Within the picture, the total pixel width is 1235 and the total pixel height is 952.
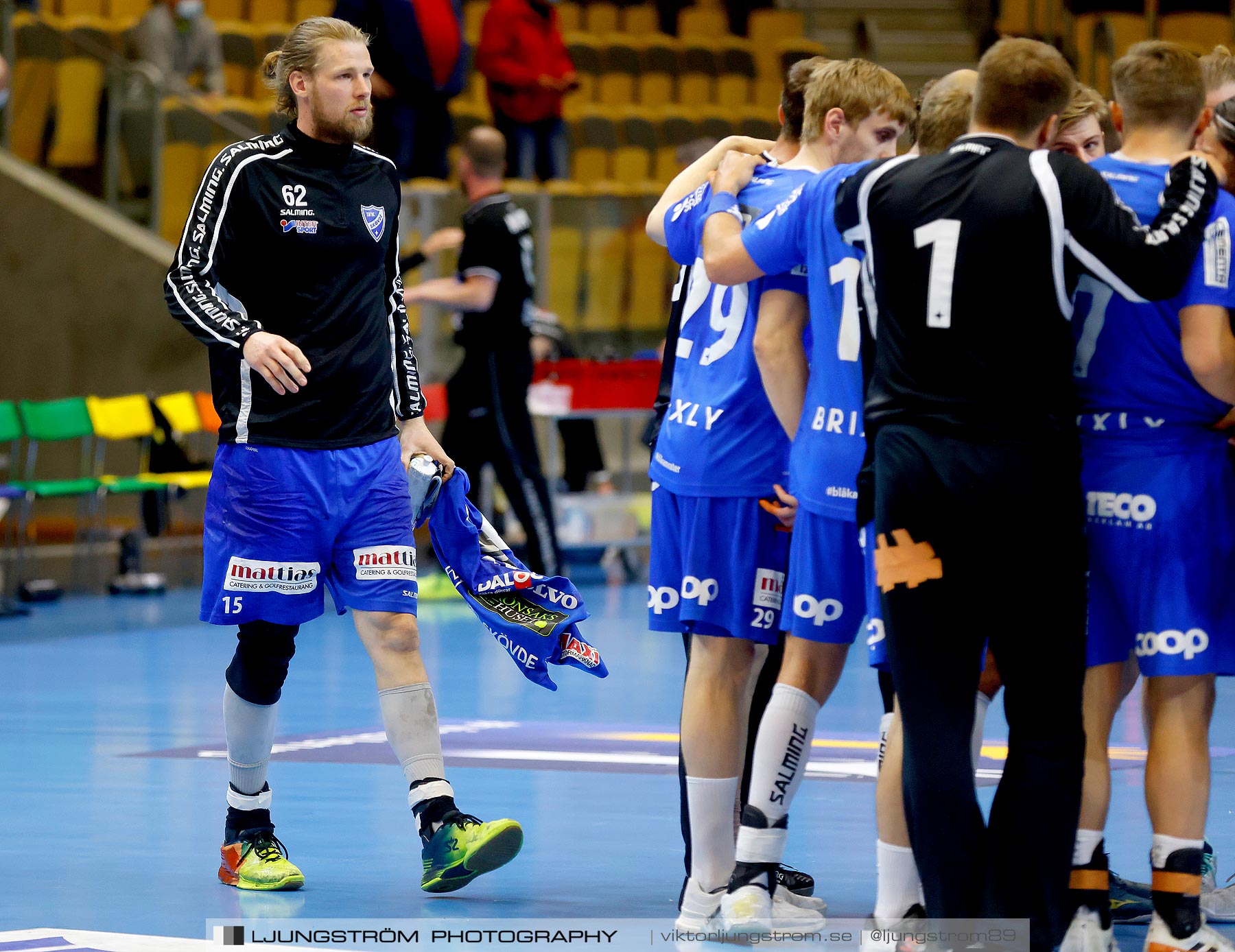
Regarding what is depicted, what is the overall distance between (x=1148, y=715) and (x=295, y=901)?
6.22 ft

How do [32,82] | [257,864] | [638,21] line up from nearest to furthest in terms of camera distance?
[257,864] → [32,82] → [638,21]

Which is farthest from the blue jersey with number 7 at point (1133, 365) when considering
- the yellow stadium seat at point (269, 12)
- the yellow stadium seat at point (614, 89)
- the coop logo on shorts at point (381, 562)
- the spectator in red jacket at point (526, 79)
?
the yellow stadium seat at point (614, 89)

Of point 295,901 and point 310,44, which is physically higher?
point 310,44

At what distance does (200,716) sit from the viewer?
285 inches

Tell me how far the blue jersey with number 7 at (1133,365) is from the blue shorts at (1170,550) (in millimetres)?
53

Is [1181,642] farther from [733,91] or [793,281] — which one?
[733,91]

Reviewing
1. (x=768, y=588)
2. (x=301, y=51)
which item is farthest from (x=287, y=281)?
(x=768, y=588)

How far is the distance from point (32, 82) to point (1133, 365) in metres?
10.1

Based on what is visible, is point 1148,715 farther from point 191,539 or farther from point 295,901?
point 191,539

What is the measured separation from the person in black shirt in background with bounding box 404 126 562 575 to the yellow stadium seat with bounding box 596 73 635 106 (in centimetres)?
656

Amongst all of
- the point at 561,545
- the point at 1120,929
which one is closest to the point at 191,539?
the point at 561,545

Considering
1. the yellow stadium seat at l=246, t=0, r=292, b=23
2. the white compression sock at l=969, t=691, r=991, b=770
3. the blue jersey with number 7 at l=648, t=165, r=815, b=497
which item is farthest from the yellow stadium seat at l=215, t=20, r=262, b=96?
the white compression sock at l=969, t=691, r=991, b=770

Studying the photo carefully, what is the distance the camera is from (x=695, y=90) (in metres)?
17.4

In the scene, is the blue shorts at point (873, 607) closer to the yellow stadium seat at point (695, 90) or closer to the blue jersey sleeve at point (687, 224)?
the blue jersey sleeve at point (687, 224)
